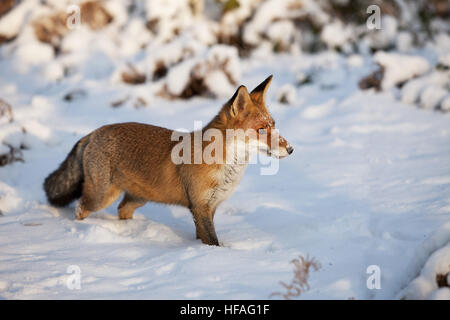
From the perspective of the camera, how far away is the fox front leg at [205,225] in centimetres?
394

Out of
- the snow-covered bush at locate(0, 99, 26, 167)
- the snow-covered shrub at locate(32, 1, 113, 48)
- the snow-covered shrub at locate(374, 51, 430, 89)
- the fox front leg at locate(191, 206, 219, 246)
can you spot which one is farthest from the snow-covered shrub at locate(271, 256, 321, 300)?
the snow-covered shrub at locate(32, 1, 113, 48)

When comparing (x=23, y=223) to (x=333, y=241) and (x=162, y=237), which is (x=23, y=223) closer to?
(x=162, y=237)

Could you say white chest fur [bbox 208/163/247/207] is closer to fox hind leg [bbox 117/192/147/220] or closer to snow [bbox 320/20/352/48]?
fox hind leg [bbox 117/192/147/220]

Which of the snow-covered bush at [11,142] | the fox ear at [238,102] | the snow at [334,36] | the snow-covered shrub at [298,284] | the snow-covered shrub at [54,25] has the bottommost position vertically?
the snow-covered shrub at [298,284]

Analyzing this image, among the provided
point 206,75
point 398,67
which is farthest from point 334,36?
point 206,75

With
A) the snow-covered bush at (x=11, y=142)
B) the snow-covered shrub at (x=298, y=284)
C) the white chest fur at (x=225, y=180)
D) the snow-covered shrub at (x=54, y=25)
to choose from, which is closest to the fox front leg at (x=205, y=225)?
the white chest fur at (x=225, y=180)

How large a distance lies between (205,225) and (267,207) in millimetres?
1039

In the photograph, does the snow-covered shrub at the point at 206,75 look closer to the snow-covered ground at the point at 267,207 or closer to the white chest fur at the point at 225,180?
the snow-covered ground at the point at 267,207

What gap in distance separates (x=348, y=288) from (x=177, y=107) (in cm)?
594

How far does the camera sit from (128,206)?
472 centimetres

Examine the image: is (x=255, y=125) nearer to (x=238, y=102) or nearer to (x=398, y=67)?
(x=238, y=102)

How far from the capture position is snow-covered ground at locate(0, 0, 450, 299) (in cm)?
298

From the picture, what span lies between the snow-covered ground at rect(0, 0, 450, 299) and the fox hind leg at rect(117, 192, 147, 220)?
124mm

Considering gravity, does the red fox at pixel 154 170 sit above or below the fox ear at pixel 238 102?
below
